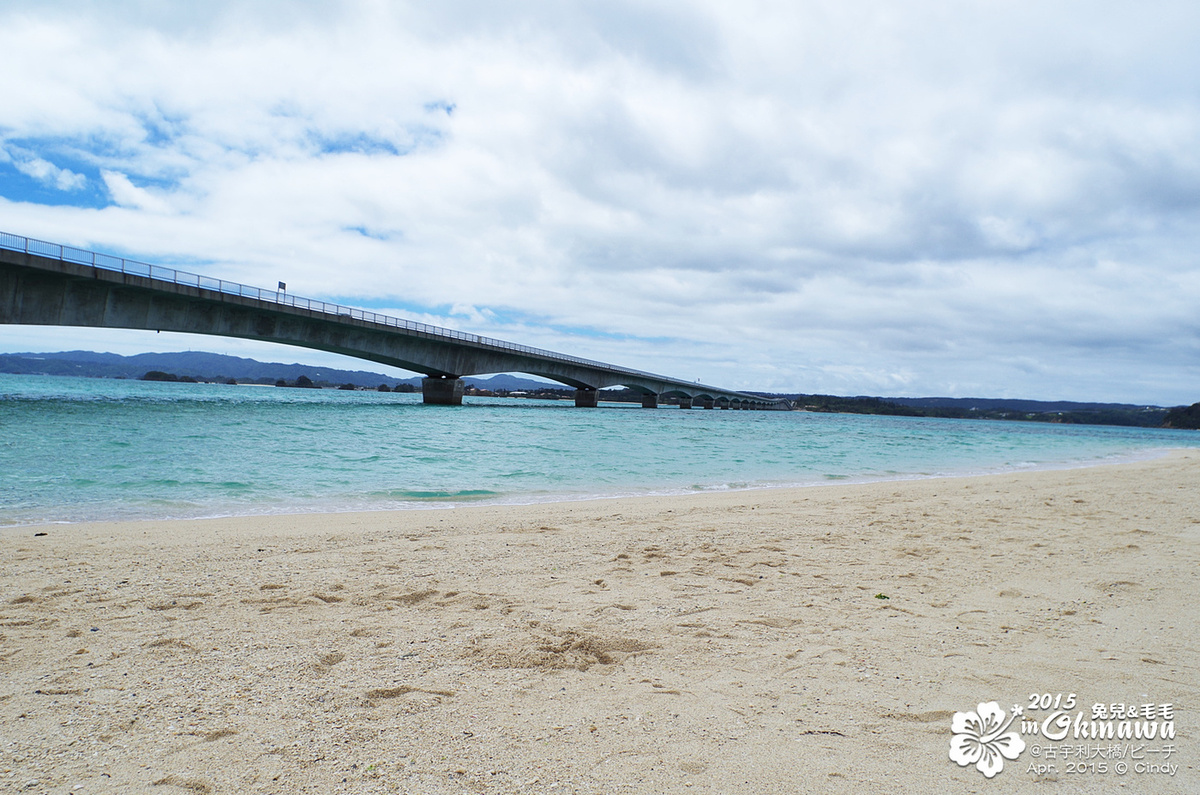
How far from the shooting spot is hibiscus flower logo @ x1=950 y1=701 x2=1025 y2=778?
2.80 metres

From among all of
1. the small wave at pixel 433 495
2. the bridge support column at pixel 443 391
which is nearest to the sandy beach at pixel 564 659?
the small wave at pixel 433 495

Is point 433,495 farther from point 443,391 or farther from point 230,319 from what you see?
point 443,391

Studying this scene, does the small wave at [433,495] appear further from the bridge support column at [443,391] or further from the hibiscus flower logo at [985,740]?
the bridge support column at [443,391]

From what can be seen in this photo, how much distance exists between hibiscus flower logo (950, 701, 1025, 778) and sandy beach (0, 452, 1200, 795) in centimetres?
6

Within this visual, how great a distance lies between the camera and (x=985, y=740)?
2.98 m

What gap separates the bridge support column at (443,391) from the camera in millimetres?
66875

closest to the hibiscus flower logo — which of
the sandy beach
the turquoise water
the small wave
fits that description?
the sandy beach

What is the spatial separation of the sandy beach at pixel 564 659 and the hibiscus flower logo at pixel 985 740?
0.06 m

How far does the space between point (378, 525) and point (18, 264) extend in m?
36.7

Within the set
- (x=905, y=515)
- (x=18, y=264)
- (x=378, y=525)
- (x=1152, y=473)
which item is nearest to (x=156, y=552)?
(x=378, y=525)

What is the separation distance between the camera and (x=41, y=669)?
3486 millimetres

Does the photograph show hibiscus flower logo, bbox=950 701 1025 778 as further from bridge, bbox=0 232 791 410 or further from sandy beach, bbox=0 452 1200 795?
bridge, bbox=0 232 791 410

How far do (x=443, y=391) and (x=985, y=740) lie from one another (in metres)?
67.5

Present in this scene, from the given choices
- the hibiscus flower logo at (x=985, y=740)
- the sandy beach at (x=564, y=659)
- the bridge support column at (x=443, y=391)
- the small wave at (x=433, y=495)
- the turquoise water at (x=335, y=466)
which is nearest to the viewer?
the sandy beach at (x=564, y=659)
